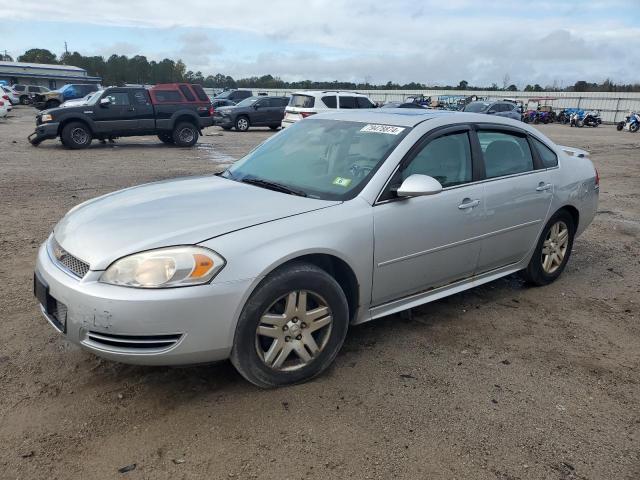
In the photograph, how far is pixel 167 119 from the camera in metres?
16.2

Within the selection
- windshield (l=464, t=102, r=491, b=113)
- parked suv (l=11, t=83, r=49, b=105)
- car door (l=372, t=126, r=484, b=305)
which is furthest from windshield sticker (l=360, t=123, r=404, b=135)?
parked suv (l=11, t=83, r=49, b=105)

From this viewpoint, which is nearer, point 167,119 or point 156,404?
point 156,404

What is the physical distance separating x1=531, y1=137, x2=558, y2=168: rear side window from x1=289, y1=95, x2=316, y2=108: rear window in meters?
13.8

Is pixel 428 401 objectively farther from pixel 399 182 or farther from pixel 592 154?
pixel 592 154

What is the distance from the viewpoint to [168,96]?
16.3 m

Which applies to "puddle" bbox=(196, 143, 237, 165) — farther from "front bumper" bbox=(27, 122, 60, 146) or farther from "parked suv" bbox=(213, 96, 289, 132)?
"parked suv" bbox=(213, 96, 289, 132)

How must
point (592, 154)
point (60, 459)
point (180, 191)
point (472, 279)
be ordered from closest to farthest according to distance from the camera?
point (60, 459) → point (180, 191) → point (472, 279) → point (592, 154)

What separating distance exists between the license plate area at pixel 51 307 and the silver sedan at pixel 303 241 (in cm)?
1

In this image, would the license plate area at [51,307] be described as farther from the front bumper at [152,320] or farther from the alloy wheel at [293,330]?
the alloy wheel at [293,330]

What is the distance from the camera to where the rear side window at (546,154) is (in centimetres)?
466

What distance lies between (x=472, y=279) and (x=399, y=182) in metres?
1.17

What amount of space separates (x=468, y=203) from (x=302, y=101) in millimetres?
15190

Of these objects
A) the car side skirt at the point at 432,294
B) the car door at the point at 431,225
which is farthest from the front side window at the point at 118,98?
the car side skirt at the point at 432,294

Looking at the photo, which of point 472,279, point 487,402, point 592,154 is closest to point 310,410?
point 487,402
